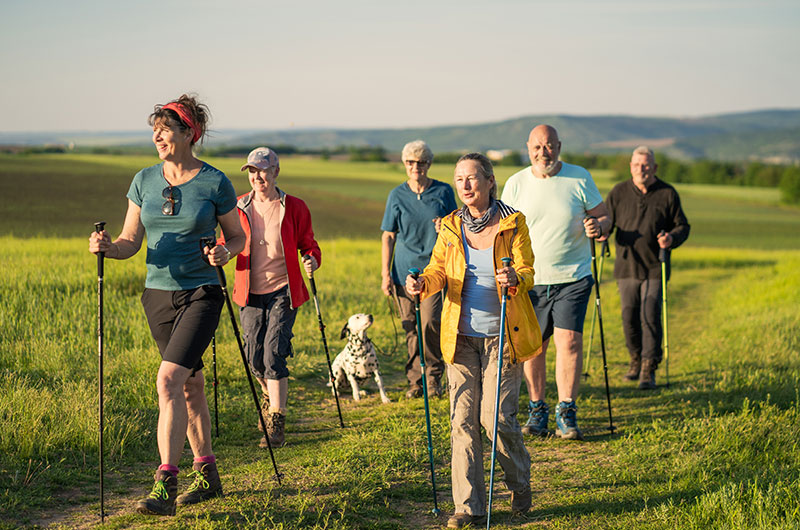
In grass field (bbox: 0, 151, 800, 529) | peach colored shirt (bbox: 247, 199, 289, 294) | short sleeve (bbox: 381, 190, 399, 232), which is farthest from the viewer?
short sleeve (bbox: 381, 190, 399, 232)

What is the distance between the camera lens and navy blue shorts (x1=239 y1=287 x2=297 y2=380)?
7324 millimetres

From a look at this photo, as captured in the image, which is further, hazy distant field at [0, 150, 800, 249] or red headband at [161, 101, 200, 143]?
hazy distant field at [0, 150, 800, 249]

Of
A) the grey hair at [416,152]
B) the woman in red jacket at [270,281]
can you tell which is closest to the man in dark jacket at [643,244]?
the grey hair at [416,152]

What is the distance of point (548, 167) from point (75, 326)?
675 cm

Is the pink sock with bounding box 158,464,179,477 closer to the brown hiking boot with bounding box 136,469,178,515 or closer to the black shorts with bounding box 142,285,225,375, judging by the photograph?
the brown hiking boot with bounding box 136,469,178,515

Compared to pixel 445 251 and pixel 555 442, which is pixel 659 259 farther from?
pixel 445 251

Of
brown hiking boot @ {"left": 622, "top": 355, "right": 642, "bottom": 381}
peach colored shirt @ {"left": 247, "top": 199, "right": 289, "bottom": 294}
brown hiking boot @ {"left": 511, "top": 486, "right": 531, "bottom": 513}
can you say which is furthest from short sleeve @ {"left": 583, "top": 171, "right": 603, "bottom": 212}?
brown hiking boot @ {"left": 622, "top": 355, "right": 642, "bottom": 381}

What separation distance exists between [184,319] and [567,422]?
382 cm

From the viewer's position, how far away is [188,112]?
530cm

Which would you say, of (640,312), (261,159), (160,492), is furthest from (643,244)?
(160,492)

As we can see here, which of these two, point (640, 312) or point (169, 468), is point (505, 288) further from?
point (640, 312)

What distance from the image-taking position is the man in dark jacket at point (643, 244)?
33.2 feet

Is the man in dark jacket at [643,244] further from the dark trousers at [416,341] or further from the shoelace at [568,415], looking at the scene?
the shoelace at [568,415]

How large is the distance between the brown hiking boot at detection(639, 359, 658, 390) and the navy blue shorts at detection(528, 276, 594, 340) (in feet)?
8.98
